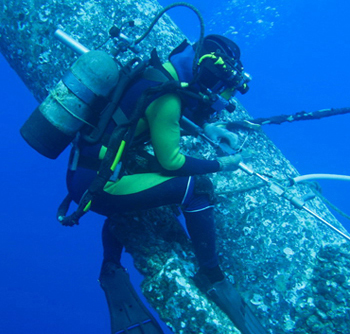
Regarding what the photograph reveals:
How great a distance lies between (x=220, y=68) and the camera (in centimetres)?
238

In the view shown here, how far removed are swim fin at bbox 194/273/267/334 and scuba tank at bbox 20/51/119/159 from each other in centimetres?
198

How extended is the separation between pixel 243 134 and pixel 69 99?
2.53 metres

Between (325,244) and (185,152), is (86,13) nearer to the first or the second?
(185,152)

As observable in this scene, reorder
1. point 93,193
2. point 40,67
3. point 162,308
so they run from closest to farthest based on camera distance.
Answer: point 93,193, point 162,308, point 40,67

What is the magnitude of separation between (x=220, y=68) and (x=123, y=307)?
2513 millimetres

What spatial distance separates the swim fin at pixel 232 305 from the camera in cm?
275

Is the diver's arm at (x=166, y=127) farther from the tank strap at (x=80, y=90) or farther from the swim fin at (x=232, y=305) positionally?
the swim fin at (x=232, y=305)

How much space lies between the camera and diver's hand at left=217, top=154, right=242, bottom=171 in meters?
2.81

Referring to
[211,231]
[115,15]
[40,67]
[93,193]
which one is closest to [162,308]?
[211,231]

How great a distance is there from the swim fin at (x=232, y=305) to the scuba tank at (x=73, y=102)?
198 cm

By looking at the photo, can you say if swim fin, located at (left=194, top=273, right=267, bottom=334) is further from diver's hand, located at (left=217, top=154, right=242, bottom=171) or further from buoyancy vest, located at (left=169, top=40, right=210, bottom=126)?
buoyancy vest, located at (left=169, top=40, right=210, bottom=126)

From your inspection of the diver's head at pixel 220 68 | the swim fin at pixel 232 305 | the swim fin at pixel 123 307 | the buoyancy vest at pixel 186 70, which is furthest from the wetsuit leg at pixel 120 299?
the diver's head at pixel 220 68

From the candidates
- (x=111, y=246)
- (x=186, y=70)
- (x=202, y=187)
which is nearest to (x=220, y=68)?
(x=186, y=70)

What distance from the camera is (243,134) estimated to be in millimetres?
4035
